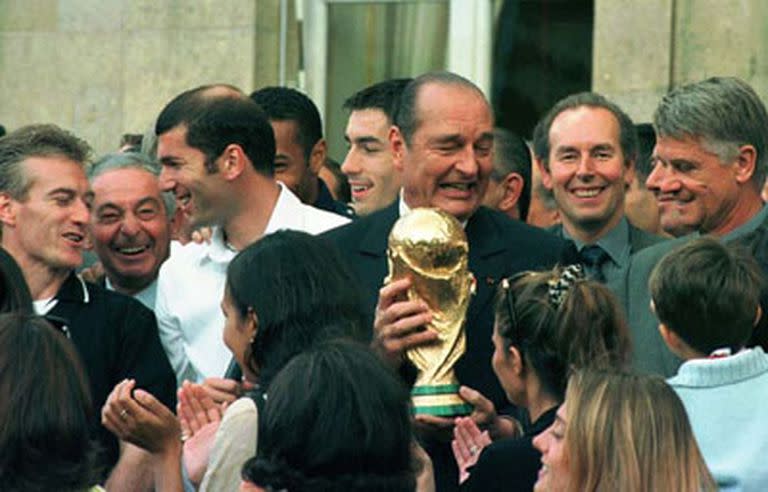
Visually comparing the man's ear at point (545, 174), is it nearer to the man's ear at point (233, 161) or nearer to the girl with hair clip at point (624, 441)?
the man's ear at point (233, 161)

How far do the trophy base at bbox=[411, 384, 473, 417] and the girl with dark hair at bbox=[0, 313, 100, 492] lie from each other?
180 centimetres

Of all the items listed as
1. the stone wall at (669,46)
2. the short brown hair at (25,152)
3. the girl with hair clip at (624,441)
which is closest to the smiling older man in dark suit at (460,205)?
the short brown hair at (25,152)

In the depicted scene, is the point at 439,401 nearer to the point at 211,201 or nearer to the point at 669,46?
the point at 211,201

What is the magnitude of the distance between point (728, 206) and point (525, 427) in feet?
4.74

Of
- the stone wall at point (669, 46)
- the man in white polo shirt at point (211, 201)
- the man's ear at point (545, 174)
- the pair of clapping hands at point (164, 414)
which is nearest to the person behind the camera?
the pair of clapping hands at point (164, 414)

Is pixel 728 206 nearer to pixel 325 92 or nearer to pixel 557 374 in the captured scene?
pixel 557 374

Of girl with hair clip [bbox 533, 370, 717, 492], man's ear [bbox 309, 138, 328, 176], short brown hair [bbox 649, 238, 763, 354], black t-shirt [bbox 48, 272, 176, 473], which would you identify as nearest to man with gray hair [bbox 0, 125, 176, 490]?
black t-shirt [bbox 48, 272, 176, 473]

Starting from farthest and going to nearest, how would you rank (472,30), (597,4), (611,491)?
(472,30)
(597,4)
(611,491)

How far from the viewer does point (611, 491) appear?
5910 millimetres

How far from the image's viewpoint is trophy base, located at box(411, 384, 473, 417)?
297 inches

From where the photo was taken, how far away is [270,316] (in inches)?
272

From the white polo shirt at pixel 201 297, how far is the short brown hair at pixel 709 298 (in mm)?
1853

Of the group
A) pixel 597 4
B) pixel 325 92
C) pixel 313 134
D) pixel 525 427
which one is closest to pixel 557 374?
pixel 525 427

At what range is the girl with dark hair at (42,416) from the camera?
571cm
